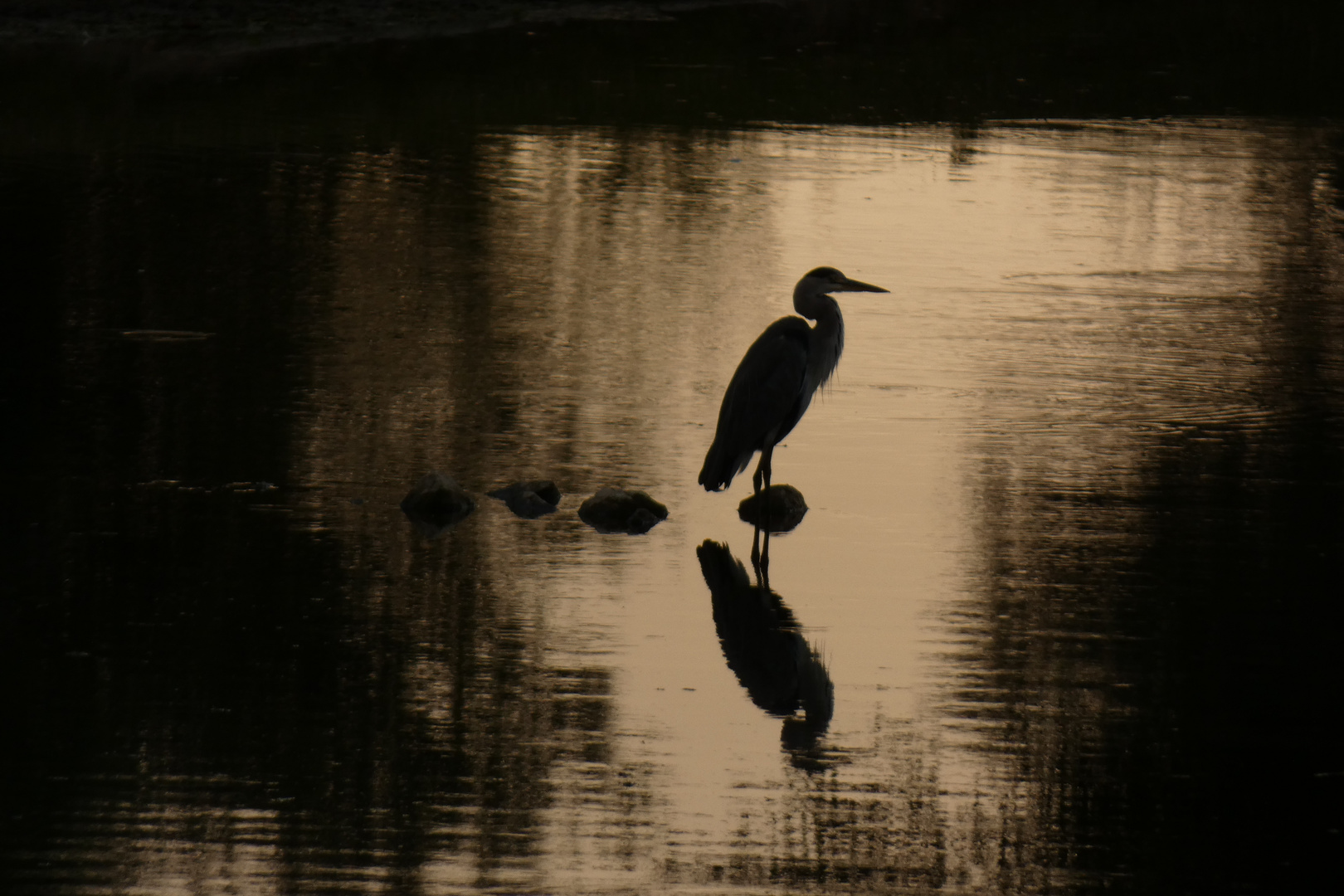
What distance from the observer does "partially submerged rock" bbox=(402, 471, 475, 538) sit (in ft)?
27.0

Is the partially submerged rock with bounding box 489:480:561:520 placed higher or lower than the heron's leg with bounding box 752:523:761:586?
higher

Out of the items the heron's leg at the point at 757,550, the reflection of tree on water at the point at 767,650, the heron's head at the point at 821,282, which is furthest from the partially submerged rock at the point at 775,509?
the heron's head at the point at 821,282

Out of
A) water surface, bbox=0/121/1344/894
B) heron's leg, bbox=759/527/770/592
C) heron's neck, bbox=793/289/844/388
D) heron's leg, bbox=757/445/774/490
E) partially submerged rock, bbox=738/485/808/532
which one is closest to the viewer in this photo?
water surface, bbox=0/121/1344/894

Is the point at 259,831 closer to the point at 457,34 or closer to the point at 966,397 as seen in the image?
the point at 966,397

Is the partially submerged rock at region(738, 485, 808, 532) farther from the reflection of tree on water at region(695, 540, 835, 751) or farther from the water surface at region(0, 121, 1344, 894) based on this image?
the reflection of tree on water at region(695, 540, 835, 751)

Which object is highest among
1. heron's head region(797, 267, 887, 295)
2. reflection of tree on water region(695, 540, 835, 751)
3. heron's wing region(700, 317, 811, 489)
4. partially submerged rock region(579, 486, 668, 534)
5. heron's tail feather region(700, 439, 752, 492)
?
heron's head region(797, 267, 887, 295)

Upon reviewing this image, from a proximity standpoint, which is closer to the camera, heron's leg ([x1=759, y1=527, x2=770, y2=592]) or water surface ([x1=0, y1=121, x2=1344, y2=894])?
water surface ([x1=0, y1=121, x2=1344, y2=894])

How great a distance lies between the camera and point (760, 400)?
866 centimetres

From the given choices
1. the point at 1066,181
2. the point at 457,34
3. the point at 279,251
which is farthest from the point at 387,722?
the point at 457,34

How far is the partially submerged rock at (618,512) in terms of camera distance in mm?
8227

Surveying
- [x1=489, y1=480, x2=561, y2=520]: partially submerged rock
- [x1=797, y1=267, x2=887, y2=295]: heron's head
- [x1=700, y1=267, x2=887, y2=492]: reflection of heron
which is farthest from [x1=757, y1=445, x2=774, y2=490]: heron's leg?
[x1=797, y1=267, x2=887, y2=295]: heron's head

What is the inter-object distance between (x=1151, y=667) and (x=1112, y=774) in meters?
0.95

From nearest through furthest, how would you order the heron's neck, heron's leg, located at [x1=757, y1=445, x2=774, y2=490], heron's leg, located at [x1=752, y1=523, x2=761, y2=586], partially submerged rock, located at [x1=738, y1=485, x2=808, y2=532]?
heron's leg, located at [x1=752, y1=523, x2=761, y2=586], partially submerged rock, located at [x1=738, y1=485, x2=808, y2=532], heron's leg, located at [x1=757, y1=445, x2=774, y2=490], the heron's neck

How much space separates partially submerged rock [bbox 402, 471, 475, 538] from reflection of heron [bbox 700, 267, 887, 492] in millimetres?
1073
